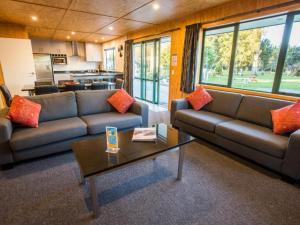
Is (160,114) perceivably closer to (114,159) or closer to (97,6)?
(97,6)

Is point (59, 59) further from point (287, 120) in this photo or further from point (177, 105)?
point (287, 120)

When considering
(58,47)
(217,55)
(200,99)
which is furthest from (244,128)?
(58,47)

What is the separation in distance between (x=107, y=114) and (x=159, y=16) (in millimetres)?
2765

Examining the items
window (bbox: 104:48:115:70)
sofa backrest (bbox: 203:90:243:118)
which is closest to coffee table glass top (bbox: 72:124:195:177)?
sofa backrest (bbox: 203:90:243:118)

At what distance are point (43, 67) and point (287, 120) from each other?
876 centimetres

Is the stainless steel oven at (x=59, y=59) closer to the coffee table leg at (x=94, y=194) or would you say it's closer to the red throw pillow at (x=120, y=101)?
the red throw pillow at (x=120, y=101)

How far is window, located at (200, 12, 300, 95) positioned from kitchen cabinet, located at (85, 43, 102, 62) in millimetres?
6589

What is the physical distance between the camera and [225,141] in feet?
8.63

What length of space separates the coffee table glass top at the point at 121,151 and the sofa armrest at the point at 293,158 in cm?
110

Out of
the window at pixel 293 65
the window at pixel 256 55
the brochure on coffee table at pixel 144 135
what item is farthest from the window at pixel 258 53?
the brochure on coffee table at pixel 144 135

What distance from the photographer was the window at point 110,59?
319 inches

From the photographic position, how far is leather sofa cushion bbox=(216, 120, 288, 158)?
205cm

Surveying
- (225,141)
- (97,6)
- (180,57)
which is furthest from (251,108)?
(97,6)

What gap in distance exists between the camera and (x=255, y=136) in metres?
2.26
